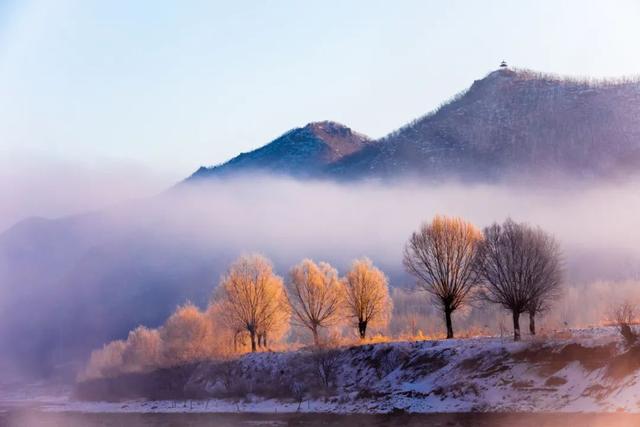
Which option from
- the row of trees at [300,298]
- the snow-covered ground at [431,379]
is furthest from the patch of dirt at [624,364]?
the row of trees at [300,298]

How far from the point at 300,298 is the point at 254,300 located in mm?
8287

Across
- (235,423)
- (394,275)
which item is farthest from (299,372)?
(394,275)

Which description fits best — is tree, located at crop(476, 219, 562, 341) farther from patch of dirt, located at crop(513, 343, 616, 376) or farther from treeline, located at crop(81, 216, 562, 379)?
patch of dirt, located at crop(513, 343, 616, 376)

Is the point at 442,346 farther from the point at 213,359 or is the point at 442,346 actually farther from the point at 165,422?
the point at 213,359

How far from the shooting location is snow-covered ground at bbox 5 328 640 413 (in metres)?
45.5

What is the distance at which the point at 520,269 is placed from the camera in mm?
61969

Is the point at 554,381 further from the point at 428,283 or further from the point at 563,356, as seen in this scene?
the point at 428,283

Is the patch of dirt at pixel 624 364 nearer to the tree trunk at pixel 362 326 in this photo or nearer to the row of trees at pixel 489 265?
the row of trees at pixel 489 265

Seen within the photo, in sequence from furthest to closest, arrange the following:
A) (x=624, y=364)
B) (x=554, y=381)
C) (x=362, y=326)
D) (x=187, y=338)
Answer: (x=187, y=338) < (x=362, y=326) < (x=554, y=381) < (x=624, y=364)

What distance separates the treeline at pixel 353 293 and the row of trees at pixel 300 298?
5.3 inches

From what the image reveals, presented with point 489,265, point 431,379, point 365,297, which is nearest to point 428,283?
point 489,265

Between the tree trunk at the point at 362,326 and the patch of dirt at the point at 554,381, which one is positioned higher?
the tree trunk at the point at 362,326

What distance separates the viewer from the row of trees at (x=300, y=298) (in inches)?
3538

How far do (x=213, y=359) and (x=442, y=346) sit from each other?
35.6 meters
